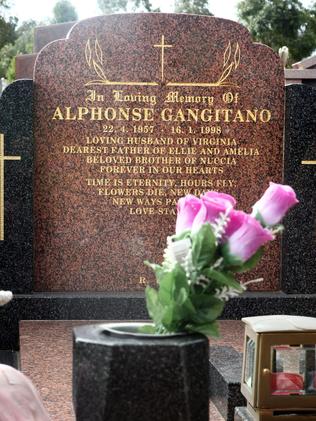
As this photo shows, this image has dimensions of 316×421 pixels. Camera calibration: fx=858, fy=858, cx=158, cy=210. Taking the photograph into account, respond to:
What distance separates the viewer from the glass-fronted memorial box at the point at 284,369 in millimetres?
3707

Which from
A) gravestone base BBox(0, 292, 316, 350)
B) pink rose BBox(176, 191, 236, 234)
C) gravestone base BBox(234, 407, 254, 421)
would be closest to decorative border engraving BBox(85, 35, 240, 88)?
gravestone base BBox(0, 292, 316, 350)

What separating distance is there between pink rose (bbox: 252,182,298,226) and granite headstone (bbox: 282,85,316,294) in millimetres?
4595

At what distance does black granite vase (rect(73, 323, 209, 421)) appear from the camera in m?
2.25

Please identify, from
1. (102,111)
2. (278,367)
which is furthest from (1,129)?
(278,367)

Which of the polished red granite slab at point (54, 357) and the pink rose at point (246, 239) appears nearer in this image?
the pink rose at point (246, 239)

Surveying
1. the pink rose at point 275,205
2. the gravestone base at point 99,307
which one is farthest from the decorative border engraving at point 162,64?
the pink rose at point 275,205

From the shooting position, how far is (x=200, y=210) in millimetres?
2342

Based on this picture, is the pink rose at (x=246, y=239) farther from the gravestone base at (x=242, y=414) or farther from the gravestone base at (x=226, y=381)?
the gravestone base at (x=226, y=381)

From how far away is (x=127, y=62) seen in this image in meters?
6.88

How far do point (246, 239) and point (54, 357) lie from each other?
11.8 ft

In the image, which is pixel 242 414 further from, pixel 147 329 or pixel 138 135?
pixel 138 135

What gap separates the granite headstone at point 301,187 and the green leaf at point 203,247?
4664 millimetres

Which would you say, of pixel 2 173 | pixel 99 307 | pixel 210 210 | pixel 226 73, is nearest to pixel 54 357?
pixel 99 307

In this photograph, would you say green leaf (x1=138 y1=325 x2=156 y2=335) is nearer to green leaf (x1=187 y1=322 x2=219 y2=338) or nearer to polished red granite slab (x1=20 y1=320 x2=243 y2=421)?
Answer: green leaf (x1=187 y1=322 x2=219 y2=338)
